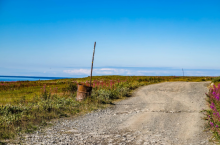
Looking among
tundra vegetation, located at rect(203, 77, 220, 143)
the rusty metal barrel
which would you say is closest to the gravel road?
tundra vegetation, located at rect(203, 77, 220, 143)

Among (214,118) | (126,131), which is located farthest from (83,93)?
→ (214,118)

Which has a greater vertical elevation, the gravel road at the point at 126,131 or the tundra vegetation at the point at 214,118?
the tundra vegetation at the point at 214,118

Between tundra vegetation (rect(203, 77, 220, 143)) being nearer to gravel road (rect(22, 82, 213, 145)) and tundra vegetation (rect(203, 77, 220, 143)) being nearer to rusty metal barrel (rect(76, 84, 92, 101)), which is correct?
gravel road (rect(22, 82, 213, 145))

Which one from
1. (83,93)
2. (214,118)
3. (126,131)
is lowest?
(126,131)

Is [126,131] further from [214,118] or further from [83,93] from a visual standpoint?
[83,93]

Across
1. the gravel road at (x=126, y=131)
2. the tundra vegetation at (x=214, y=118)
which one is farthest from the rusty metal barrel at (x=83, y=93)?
the tundra vegetation at (x=214, y=118)

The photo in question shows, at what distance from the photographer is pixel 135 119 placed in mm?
9633

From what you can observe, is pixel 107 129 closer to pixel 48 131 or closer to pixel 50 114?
pixel 48 131

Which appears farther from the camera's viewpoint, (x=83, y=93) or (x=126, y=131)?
(x=83, y=93)

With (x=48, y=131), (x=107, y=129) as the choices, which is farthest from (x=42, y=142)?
(x=107, y=129)

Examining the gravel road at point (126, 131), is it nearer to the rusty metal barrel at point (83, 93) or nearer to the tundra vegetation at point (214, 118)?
the tundra vegetation at point (214, 118)

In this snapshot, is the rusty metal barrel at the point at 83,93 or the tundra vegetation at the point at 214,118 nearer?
the tundra vegetation at the point at 214,118

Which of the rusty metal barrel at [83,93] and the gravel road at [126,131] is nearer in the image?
the gravel road at [126,131]

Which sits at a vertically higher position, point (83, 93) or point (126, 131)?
point (83, 93)
